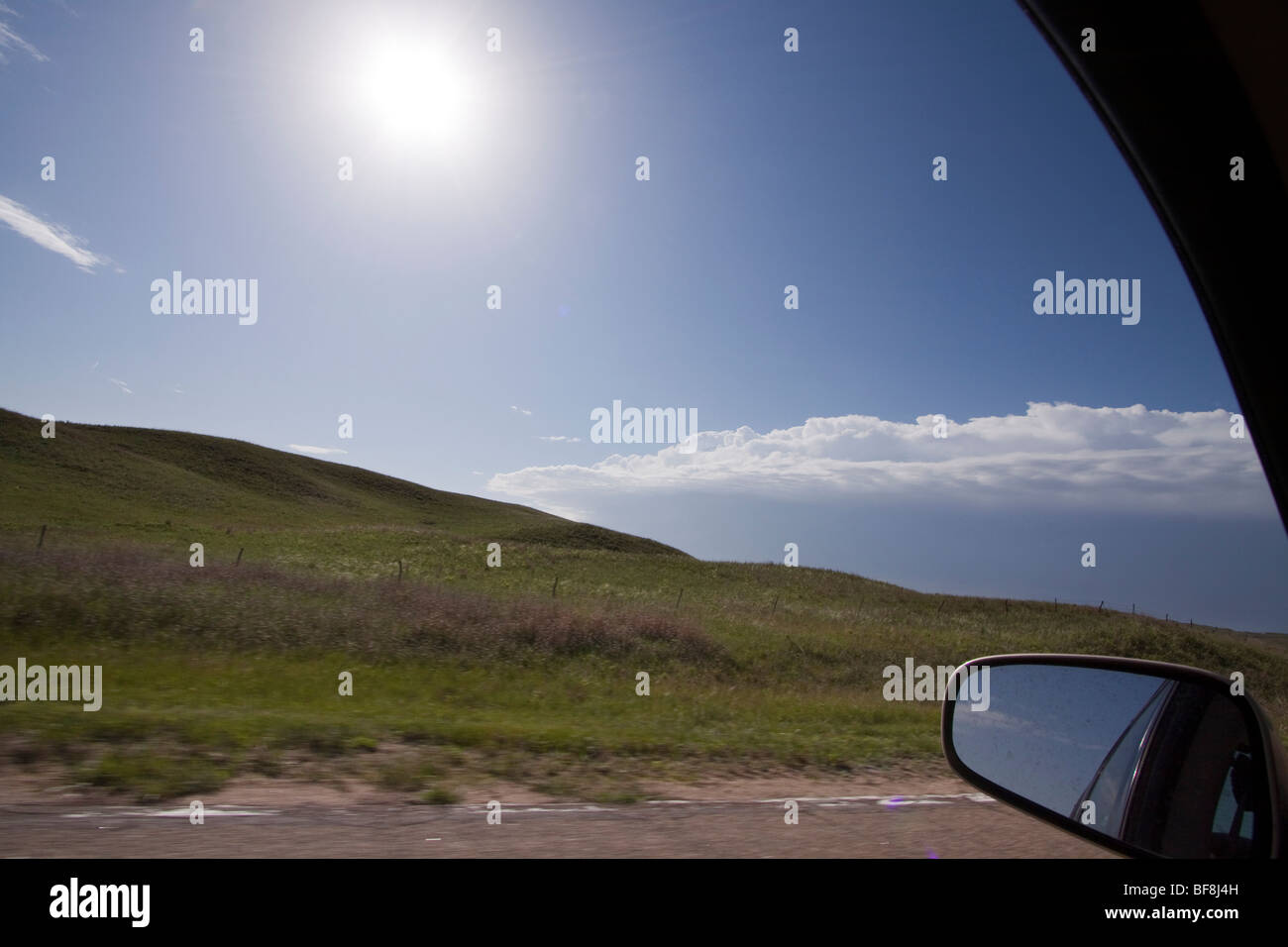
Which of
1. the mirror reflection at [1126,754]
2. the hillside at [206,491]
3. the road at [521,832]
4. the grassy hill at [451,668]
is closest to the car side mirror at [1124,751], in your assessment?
the mirror reflection at [1126,754]

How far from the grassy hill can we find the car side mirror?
10.4 feet

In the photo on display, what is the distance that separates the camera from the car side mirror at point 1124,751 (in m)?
1.98

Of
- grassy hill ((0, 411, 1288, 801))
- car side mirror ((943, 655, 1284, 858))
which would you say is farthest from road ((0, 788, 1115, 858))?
car side mirror ((943, 655, 1284, 858))

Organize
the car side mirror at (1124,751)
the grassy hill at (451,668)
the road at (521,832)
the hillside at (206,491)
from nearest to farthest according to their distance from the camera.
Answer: the car side mirror at (1124,751) < the road at (521,832) < the grassy hill at (451,668) < the hillside at (206,491)

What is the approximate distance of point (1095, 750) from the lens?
2.79 metres

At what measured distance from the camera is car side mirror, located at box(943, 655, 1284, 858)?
6.48ft

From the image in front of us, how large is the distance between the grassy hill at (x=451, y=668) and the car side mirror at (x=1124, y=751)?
316 centimetres

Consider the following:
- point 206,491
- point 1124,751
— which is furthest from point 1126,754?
point 206,491

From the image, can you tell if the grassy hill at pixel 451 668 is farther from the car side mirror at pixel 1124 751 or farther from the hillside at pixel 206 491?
the hillside at pixel 206 491

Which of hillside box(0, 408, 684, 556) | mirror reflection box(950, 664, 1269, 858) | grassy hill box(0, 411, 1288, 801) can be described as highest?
hillside box(0, 408, 684, 556)

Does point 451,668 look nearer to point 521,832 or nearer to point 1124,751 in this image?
point 521,832

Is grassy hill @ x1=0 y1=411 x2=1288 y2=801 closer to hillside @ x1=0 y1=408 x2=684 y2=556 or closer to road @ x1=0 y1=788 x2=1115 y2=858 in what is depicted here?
road @ x1=0 y1=788 x2=1115 y2=858
